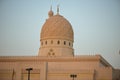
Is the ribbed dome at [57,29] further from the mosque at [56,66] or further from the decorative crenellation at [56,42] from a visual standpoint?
the decorative crenellation at [56,42]

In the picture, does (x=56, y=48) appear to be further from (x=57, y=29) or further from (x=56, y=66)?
(x=56, y=66)

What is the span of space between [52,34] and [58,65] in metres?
5.42

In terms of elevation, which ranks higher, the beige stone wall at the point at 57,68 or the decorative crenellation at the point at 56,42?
the decorative crenellation at the point at 56,42

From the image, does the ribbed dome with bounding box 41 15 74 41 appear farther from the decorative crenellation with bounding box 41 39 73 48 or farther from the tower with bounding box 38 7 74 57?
the decorative crenellation with bounding box 41 39 73 48

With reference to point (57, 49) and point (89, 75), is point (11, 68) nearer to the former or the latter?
point (57, 49)

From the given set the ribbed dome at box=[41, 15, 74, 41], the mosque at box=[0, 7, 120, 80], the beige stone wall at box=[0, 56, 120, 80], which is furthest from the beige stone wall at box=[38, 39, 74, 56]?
the beige stone wall at box=[0, 56, 120, 80]

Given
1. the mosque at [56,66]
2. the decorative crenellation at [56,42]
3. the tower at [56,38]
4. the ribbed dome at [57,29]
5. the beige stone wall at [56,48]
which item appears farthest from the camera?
the ribbed dome at [57,29]

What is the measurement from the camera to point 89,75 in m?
34.9

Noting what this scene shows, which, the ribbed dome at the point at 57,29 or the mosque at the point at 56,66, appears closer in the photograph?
the mosque at the point at 56,66

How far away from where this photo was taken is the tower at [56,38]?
4025 centimetres

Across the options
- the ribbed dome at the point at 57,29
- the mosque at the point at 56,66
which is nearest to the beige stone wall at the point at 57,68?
the mosque at the point at 56,66

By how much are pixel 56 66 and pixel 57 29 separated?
606 cm

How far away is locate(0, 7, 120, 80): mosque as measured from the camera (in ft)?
115

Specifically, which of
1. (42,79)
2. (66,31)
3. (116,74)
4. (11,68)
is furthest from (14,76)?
(116,74)
